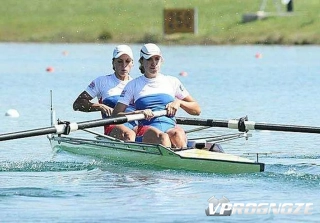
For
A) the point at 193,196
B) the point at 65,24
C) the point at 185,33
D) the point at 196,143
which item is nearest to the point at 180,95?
the point at 196,143

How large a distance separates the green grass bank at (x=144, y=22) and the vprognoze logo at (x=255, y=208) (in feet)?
124

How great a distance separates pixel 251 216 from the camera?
10539mm

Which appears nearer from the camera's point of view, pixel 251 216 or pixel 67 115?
pixel 251 216

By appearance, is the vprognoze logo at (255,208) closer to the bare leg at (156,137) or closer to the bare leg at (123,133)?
the bare leg at (156,137)

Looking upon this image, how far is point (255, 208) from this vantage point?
1096 cm

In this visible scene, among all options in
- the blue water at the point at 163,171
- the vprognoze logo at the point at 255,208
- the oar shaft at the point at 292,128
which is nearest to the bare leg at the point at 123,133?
the blue water at the point at 163,171

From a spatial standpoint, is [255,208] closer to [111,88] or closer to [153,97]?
[153,97]

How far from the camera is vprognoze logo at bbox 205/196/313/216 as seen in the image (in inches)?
422

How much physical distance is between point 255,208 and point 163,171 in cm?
236

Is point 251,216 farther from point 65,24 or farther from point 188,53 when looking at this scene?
point 65,24

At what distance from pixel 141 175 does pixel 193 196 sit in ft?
4.94

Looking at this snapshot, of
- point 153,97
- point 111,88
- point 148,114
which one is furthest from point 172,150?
point 111,88

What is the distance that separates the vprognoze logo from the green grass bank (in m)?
37.7

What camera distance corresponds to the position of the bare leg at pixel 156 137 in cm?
1314
